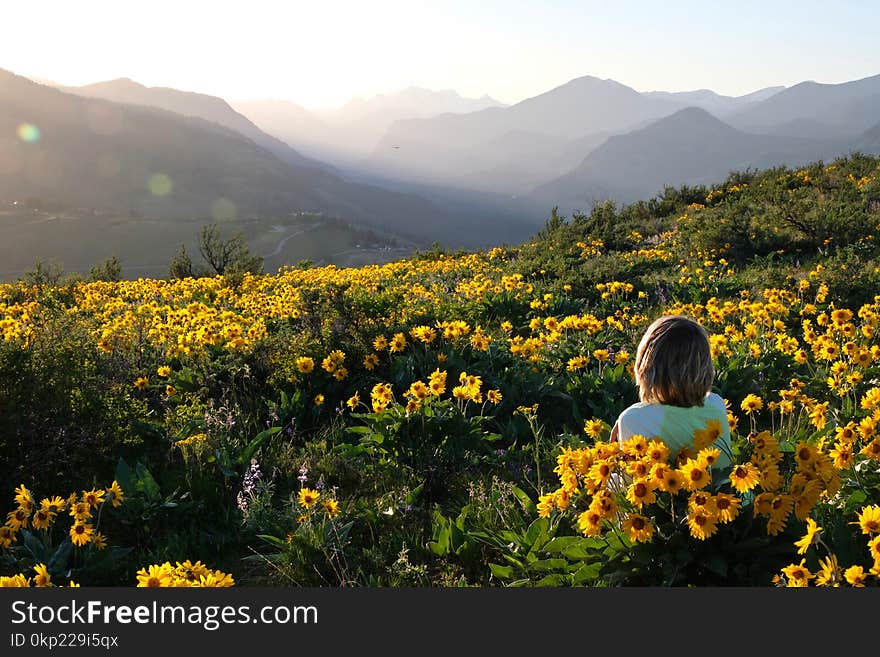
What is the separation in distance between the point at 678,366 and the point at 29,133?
240789 millimetres

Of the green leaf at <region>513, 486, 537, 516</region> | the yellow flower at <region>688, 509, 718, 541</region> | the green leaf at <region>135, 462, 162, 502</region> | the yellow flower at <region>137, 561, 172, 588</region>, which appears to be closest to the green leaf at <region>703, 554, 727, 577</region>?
the yellow flower at <region>688, 509, 718, 541</region>

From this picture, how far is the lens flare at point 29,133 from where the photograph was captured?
7402 inches

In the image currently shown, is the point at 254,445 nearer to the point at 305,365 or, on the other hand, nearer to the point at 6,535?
the point at 305,365

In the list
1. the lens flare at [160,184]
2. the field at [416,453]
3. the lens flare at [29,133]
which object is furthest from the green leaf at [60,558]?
the lens flare at [29,133]

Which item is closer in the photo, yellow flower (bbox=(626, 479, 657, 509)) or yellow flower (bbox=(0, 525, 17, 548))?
yellow flower (bbox=(626, 479, 657, 509))

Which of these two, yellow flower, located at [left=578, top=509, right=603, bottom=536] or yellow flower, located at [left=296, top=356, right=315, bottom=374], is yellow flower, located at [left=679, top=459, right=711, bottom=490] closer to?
yellow flower, located at [left=578, top=509, right=603, bottom=536]

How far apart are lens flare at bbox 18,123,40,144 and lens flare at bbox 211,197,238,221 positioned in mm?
61317

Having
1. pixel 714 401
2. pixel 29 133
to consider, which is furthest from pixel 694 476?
pixel 29 133

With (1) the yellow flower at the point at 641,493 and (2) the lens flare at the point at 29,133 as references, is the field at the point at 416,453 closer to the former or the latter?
(1) the yellow flower at the point at 641,493

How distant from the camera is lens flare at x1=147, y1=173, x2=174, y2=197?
18775 cm

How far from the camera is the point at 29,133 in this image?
626 feet

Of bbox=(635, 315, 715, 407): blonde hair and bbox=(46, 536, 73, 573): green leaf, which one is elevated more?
bbox=(635, 315, 715, 407): blonde hair

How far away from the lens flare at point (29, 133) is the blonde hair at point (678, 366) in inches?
9220

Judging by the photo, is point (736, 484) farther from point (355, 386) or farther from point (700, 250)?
point (700, 250)
